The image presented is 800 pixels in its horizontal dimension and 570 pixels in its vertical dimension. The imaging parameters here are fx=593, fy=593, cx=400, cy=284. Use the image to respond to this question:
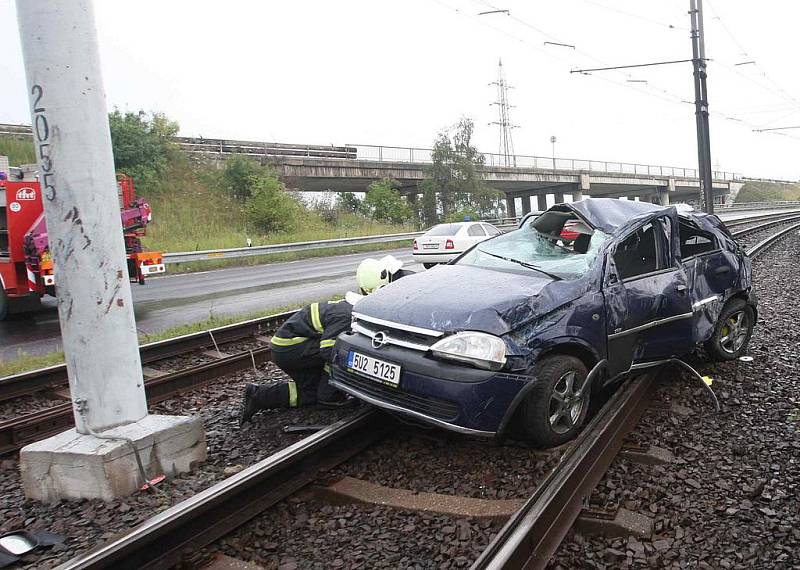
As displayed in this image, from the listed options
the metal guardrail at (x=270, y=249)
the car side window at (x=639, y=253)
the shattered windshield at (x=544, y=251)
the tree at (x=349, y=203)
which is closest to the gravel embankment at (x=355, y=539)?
the shattered windshield at (x=544, y=251)

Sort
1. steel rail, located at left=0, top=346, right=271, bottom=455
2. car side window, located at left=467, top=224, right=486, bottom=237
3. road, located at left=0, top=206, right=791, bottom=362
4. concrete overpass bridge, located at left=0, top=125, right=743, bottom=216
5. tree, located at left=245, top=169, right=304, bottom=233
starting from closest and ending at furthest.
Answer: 1. steel rail, located at left=0, top=346, right=271, bottom=455
2. road, located at left=0, top=206, right=791, bottom=362
3. car side window, located at left=467, top=224, right=486, bottom=237
4. tree, located at left=245, top=169, right=304, bottom=233
5. concrete overpass bridge, located at left=0, top=125, right=743, bottom=216

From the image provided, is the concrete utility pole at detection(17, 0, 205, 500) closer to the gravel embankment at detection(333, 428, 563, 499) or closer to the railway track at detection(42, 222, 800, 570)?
the railway track at detection(42, 222, 800, 570)

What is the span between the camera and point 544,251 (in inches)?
192

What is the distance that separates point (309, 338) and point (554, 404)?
6.35 ft

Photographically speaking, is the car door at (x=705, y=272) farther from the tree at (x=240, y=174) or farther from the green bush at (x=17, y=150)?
the green bush at (x=17, y=150)

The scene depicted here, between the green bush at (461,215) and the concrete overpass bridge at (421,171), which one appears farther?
the green bush at (461,215)

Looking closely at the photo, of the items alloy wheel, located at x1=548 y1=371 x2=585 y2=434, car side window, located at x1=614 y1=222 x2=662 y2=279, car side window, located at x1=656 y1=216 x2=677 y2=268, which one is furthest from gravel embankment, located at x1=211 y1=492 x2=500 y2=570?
car side window, located at x1=656 y1=216 x2=677 y2=268

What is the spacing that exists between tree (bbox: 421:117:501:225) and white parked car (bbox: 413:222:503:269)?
18813 mm

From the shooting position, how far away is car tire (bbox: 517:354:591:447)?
3.68 metres

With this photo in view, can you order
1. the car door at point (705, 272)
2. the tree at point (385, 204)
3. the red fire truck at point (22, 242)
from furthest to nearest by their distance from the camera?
the tree at point (385, 204) < the red fire truck at point (22, 242) < the car door at point (705, 272)

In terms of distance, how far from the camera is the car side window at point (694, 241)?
18.6 ft

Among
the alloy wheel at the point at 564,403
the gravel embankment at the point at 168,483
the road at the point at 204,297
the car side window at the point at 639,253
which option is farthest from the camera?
the road at the point at 204,297

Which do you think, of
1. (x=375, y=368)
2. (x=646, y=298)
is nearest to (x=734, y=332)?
(x=646, y=298)

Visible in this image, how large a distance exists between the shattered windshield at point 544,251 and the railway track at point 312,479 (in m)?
1.10
